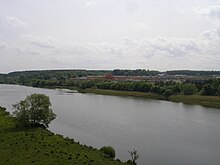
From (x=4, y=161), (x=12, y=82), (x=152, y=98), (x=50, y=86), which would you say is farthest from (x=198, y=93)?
(x=12, y=82)

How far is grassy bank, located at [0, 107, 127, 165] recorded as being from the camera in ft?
78.6

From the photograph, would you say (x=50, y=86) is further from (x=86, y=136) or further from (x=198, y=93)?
(x=86, y=136)

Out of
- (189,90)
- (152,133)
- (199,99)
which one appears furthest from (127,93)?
(152,133)

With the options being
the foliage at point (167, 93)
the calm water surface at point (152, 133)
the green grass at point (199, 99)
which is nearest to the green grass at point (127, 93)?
the foliage at point (167, 93)

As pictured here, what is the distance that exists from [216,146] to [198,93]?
54.5 meters

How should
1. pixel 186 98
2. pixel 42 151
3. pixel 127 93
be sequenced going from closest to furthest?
pixel 42 151, pixel 186 98, pixel 127 93

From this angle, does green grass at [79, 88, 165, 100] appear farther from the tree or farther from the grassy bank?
the grassy bank

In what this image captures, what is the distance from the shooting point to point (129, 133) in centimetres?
3881

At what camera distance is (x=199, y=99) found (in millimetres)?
78688

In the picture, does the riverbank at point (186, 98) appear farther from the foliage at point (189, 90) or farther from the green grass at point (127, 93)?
the foliage at point (189, 90)

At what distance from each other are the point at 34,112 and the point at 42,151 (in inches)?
492

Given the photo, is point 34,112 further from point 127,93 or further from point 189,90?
point 127,93

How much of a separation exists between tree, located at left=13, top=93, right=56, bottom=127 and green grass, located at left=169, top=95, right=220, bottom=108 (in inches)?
1749

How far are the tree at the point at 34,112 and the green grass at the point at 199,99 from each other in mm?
44429
